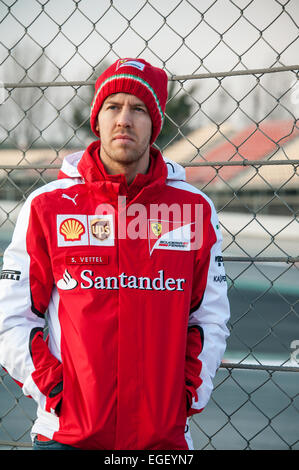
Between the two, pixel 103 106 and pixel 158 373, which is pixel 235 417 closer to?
pixel 158 373

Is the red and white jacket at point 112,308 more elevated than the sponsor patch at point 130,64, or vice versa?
the sponsor patch at point 130,64

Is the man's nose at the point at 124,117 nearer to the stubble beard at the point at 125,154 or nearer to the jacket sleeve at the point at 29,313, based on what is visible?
the stubble beard at the point at 125,154

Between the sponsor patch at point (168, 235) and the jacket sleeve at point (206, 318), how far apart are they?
57mm

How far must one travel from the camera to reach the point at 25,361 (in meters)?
1.78

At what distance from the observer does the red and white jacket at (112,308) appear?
1.74 meters

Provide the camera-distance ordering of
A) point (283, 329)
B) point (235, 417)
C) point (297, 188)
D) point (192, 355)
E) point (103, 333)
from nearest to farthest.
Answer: point (103, 333)
point (192, 355)
point (235, 417)
point (283, 329)
point (297, 188)

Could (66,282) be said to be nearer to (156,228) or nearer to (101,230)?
(101,230)

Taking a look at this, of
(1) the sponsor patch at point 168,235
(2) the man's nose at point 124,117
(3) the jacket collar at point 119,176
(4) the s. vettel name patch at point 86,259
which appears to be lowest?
(4) the s. vettel name patch at point 86,259

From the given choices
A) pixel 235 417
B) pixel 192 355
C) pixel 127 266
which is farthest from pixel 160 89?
pixel 235 417

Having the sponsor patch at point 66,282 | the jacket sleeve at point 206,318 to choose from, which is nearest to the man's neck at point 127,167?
the jacket sleeve at point 206,318

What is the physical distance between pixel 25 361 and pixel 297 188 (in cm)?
2744

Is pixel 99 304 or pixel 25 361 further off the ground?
pixel 99 304

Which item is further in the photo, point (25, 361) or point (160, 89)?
point (160, 89)

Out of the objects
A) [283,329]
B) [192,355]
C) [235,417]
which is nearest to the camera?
[192,355]
